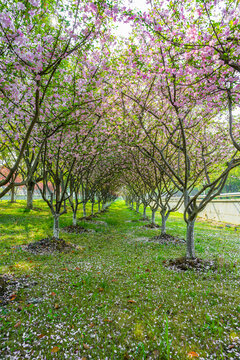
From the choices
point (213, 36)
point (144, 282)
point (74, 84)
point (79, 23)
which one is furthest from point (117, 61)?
point (144, 282)

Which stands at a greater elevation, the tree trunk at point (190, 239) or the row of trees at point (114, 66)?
the row of trees at point (114, 66)

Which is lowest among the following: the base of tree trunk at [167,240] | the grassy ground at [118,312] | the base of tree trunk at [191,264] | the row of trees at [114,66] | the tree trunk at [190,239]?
the base of tree trunk at [167,240]

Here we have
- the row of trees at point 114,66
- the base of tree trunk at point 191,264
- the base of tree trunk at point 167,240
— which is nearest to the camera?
the row of trees at point 114,66

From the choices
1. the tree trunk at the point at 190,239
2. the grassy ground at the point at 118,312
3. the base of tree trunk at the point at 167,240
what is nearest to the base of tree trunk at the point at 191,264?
the tree trunk at the point at 190,239

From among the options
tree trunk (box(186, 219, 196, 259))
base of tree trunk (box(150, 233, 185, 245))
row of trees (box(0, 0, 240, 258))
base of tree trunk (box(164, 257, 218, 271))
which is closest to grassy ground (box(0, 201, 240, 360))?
base of tree trunk (box(164, 257, 218, 271))

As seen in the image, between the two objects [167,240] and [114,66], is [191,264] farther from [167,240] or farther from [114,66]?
[114,66]

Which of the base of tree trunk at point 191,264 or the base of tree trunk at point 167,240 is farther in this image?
the base of tree trunk at point 167,240

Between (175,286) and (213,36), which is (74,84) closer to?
(213,36)

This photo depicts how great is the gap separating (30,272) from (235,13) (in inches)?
397

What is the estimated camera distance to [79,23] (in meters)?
5.36

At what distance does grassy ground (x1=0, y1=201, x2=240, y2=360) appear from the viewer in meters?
Answer: 3.43

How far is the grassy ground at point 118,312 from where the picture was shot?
3.43 meters

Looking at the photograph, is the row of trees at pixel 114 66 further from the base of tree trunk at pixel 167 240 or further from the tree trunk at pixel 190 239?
the base of tree trunk at pixel 167 240

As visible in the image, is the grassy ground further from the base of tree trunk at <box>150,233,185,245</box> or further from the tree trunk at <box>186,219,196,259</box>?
the base of tree trunk at <box>150,233,185,245</box>
